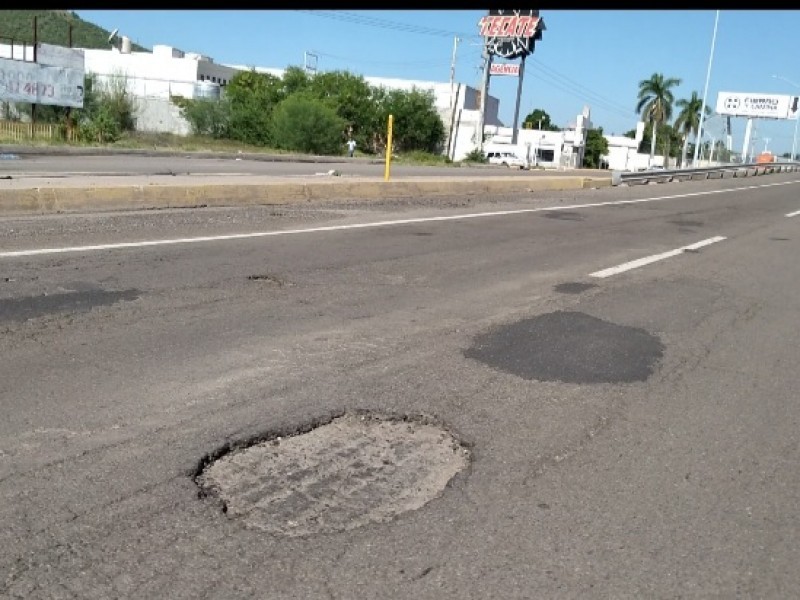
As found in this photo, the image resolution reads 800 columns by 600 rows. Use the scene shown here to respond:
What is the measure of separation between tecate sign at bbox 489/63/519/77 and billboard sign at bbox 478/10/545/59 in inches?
56.6

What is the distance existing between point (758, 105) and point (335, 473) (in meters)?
94.0

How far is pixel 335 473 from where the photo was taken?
3.70 m

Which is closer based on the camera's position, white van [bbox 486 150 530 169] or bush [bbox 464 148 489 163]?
white van [bbox 486 150 530 169]

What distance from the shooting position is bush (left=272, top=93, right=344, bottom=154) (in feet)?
176

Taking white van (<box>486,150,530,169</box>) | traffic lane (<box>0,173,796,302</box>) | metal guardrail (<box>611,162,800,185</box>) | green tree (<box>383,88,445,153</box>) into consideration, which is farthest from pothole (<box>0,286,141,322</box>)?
green tree (<box>383,88,445,153</box>)

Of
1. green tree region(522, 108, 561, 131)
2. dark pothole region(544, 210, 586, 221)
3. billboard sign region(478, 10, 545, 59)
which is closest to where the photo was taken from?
dark pothole region(544, 210, 586, 221)

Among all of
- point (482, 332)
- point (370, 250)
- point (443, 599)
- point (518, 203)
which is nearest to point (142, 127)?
point (518, 203)

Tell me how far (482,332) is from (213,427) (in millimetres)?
2738

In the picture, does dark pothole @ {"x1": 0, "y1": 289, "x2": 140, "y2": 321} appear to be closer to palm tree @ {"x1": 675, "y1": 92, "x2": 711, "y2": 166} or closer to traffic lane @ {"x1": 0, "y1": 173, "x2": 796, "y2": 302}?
traffic lane @ {"x1": 0, "y1": 173, "x2": 796, "y2": 302}

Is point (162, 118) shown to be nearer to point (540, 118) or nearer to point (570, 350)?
point (570, 350)

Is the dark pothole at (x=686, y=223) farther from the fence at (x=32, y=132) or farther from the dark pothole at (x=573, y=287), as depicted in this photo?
the fence at (x=32, y=132)

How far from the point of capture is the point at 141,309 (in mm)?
6238

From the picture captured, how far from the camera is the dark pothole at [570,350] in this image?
17.6ft
